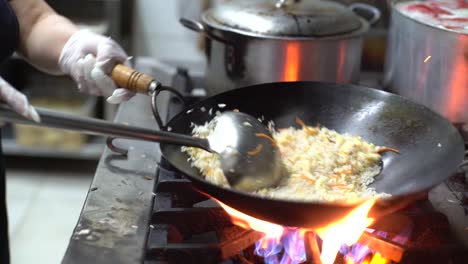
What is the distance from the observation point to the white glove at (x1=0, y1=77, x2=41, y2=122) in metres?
0.72

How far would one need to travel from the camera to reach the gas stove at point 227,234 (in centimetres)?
78

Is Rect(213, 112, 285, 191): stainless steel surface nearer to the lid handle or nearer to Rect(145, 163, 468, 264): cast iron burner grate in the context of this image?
Rect(145, 163, 468, 264): cast iron burner grate

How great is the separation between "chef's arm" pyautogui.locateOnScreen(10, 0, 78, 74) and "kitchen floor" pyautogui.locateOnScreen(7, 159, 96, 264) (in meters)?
1.06

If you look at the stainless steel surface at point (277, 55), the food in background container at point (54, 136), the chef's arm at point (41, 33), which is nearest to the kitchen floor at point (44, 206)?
the food in background container at point (54, 136)

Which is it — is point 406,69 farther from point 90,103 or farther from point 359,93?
point 90,103

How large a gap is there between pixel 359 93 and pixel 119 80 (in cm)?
46

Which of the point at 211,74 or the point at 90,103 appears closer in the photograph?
the point at 211,74

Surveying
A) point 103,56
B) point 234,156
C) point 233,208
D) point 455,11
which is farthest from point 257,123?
point 455,11

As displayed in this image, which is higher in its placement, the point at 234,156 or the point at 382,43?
the point at 234,156

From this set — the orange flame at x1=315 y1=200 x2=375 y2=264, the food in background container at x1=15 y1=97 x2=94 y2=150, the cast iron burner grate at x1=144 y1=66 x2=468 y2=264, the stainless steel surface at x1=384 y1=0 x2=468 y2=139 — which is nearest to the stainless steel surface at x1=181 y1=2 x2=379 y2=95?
the stainless steel surface at x1=384 y1=0 x2=468 y2=139

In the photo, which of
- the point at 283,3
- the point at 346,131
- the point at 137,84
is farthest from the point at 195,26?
the point at 346,131

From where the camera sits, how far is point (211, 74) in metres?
1.27

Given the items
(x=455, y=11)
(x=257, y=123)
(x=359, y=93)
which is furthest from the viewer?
(x=455, y=11)

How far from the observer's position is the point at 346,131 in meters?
1.09
